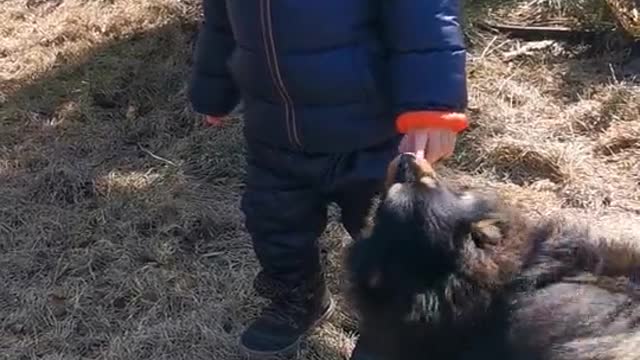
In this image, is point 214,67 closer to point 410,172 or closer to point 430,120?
point 430,120

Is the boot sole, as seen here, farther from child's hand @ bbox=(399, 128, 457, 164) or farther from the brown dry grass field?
child's hand @ bbox=(399, 128, 457, 164)

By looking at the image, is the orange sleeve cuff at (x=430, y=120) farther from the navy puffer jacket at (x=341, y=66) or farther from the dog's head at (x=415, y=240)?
the dog's head at (x=415, y=240)

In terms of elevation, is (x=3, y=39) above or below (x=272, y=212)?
below

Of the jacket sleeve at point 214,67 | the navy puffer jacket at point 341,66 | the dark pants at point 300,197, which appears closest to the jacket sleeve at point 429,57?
the navy puffer jacket at point 341,66

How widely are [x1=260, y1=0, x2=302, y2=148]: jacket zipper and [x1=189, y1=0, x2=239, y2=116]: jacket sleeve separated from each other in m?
0.29

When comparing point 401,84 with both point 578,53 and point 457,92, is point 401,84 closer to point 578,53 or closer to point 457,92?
point 457,92

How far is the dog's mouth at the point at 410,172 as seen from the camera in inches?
83.6

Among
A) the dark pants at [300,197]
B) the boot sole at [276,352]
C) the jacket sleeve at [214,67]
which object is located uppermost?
the jacket sleeve at [214,67]

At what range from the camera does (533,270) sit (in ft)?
6.53

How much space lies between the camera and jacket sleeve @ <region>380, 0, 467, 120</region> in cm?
239

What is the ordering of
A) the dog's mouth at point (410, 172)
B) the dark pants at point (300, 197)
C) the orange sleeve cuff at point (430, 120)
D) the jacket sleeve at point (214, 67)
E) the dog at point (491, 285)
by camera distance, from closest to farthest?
the dog at point (491, 285)
the dog's mouth at point (410, 172)
the orange sleeve cuff at point (430, 120)
the dark pants at point (300, 197)
the jacket sleeve at point (214, 67)

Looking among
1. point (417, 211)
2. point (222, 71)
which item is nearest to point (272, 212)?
→ point (222, 71)

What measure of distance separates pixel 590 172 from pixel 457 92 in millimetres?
1463

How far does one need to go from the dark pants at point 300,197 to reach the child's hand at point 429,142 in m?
0.24
